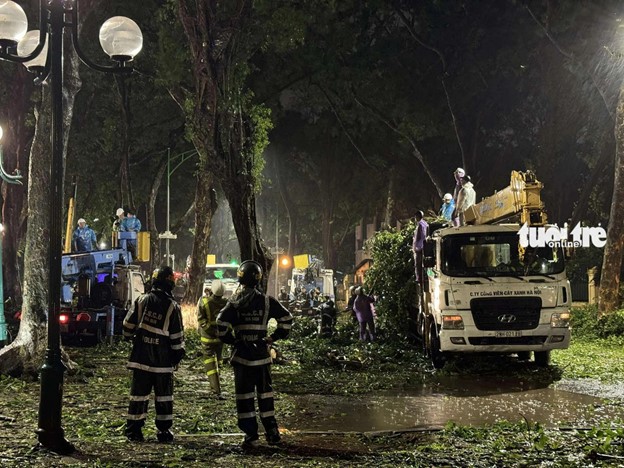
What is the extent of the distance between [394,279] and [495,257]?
5570 mm

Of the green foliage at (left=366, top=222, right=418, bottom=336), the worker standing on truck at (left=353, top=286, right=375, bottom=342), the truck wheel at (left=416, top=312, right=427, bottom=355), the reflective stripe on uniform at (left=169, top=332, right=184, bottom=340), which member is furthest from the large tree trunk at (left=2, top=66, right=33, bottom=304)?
the reflective stripe on uniform at (left=169, top=332, right=184, bottom=340)

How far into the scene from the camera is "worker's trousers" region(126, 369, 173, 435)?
9492 mm

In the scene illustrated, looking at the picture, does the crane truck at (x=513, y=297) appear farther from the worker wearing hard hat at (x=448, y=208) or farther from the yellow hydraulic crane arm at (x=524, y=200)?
the worker wearing hard hat at (x=448, y=208)

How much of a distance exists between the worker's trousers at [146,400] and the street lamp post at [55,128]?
794 millimetres

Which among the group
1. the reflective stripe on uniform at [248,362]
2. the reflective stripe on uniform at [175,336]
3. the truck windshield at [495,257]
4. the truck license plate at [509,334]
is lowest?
the truck license plate at [509,334]

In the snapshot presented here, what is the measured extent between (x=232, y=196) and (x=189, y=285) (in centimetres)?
1031

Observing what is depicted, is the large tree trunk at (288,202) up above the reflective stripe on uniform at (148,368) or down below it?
above

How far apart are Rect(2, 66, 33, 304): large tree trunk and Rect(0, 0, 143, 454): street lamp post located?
17704mm

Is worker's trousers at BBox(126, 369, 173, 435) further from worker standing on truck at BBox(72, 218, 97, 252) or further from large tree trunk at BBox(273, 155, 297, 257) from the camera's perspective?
large tree trunk at BBox(273, 155, 297, 257)

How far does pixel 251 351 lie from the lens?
9.27 m

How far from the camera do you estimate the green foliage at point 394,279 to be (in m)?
21.5

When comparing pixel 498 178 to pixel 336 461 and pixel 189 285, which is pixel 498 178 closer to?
pixel 189 285

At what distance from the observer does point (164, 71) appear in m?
26.1

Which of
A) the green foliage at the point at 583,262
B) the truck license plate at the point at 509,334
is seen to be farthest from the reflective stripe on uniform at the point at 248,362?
the green foliage at the point at 583,262
